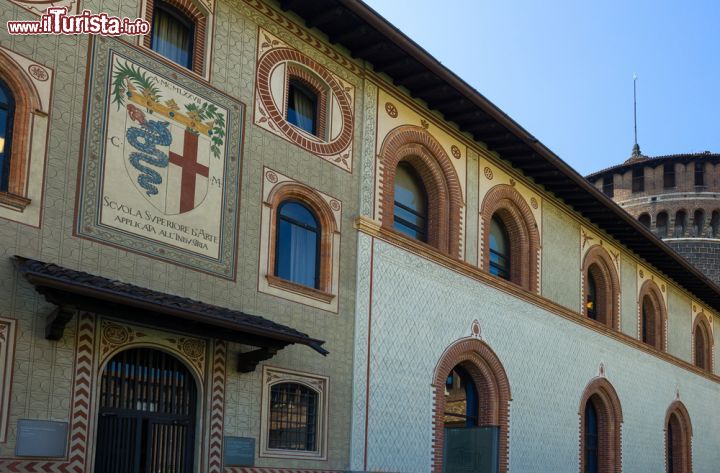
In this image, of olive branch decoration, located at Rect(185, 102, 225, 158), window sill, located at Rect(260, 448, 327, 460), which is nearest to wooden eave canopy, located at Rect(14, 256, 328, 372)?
window sill, located at Rect(260, 448, 327, 460)

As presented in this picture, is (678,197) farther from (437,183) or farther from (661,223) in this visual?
(437,183)

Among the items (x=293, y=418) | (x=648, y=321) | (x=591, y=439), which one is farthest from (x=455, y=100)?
(x=648, y=321)

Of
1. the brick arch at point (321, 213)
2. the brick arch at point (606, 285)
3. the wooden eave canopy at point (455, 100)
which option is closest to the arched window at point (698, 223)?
the wooden eave canopy at point (455, 100)

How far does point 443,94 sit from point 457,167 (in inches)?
69.6

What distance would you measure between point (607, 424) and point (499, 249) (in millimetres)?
6470

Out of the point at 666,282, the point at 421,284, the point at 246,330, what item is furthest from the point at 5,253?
the point at 666,282

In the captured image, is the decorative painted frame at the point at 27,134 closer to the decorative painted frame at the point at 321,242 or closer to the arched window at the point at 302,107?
the decorative painted frame at the point at 321,242

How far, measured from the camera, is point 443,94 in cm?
1884

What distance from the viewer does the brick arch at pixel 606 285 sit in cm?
2616

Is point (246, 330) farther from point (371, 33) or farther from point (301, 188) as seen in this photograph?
point (371, 33)

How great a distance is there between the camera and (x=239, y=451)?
46.0 ft

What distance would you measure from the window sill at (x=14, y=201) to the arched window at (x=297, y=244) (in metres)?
4.64

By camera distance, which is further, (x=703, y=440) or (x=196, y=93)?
(x=703, y=440)

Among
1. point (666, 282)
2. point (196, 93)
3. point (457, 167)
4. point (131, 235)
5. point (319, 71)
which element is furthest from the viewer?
point (666, 282)
